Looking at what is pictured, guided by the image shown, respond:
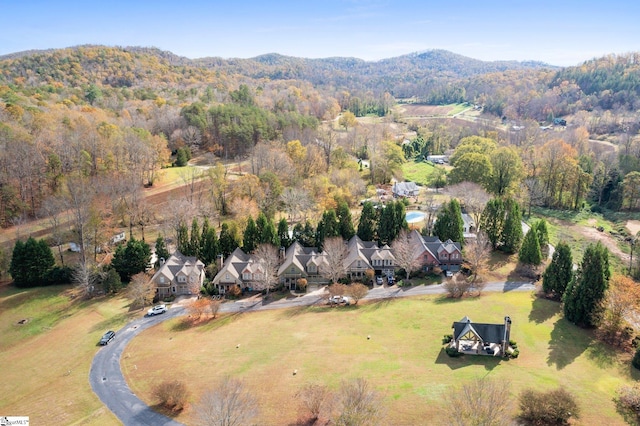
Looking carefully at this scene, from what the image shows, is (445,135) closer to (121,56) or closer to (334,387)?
(334,387)

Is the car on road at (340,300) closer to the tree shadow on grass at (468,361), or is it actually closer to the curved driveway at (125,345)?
the curved driveway at (125,345)

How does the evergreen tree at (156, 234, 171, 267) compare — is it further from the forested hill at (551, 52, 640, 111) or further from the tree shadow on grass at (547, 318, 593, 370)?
the forested hill at (551, 52, 640, 111)

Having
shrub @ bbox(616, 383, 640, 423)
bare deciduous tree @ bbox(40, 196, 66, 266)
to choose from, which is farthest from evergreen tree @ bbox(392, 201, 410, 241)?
bare deciduous tree @ bbox(40, 196, 66, 266)

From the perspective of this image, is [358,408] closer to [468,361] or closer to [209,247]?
[468,361]

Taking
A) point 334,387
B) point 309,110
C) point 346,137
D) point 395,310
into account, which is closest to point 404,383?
point 334,387

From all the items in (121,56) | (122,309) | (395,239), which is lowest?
(122,309)

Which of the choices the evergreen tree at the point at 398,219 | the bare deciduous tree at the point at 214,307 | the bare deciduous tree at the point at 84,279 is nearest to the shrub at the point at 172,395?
the bare deciduous tree at the point at 214,307
